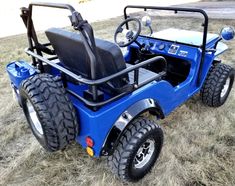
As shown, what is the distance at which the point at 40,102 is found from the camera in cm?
175

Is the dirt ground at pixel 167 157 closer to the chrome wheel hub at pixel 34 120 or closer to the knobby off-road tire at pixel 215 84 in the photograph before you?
the knobby off-road tire at pixel 215 84

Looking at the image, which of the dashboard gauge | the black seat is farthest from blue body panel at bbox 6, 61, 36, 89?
the dashboard gauge

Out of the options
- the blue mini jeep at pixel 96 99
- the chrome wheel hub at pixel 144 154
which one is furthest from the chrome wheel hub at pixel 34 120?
the chrome wheel hub at pixel 144 154

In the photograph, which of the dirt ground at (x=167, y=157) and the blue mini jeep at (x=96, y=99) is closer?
the blue mini jeep at (x=96, y=99)

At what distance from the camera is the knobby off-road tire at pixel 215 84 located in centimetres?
295

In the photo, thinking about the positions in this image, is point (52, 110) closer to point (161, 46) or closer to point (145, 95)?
point (145, 95)

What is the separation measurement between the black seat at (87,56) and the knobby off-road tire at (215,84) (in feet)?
4.79

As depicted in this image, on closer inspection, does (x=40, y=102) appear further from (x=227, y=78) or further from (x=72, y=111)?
(x=227, y=78)

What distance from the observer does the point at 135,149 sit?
196 cm

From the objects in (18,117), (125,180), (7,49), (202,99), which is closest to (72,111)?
(125,180)

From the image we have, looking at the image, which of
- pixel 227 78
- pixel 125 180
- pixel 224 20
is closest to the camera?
pixel 125 180

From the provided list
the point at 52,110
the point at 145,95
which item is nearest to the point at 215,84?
the point at 145,95

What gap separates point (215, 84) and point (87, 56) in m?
1.87

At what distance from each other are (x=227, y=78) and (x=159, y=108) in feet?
4.29
